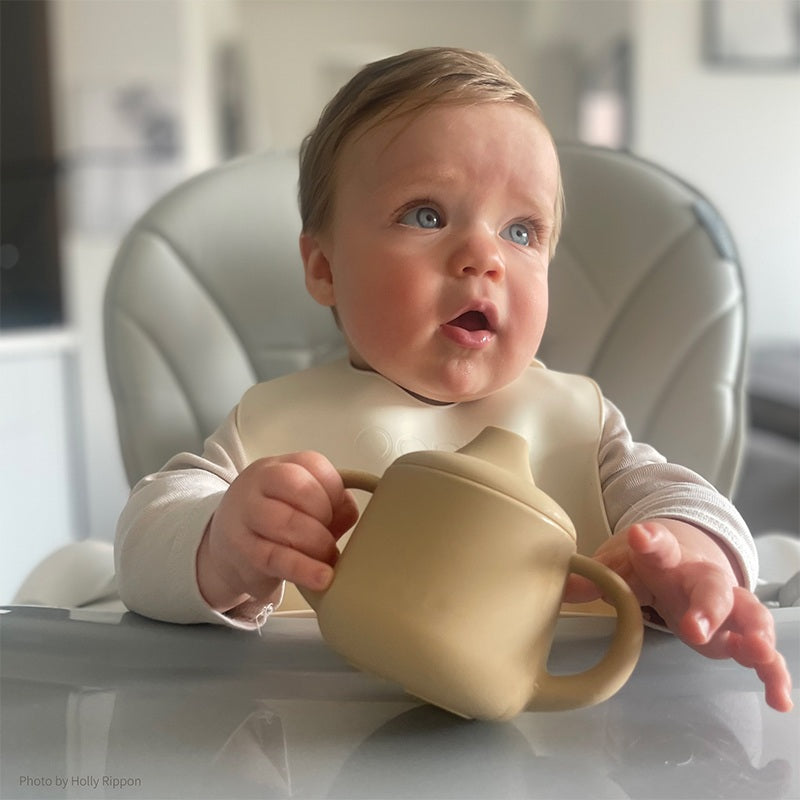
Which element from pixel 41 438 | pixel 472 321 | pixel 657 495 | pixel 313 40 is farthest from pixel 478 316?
pixel 313 40

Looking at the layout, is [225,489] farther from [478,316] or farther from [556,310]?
[556,310]

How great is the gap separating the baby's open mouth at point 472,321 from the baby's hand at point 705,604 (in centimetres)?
20

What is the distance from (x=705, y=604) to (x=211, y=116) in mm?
2889

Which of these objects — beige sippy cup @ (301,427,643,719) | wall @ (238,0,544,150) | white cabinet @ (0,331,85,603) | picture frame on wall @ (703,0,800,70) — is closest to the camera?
beige sippy cup @ (301,427,643,719)

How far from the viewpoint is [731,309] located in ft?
3.15

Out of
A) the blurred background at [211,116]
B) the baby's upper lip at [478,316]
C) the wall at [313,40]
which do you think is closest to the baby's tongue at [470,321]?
the baby's upper lip at [478,316]

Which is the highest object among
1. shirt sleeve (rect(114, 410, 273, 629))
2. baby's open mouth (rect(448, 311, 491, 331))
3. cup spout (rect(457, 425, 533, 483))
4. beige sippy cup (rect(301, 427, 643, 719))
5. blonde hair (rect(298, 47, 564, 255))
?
blonde hair (rect(298, 47, 564, 255))

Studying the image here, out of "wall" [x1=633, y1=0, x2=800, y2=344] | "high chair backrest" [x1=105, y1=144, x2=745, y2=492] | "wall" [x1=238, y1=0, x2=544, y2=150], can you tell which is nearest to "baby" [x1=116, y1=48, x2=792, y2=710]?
"high chair backrest" [x1=105, y1=144, x2=745, y2=492]

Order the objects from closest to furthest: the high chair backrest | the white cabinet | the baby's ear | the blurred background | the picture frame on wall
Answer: the baby's ear → the high chair backrest → the white cabinet → the blurred background → the picture frame on wall

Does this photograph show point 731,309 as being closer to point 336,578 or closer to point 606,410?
point 606,410

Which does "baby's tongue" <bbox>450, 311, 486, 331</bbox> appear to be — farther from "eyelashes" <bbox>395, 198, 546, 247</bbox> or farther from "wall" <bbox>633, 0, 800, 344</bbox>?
"wall" <bbox>633, 0, 800, 344</bbox>

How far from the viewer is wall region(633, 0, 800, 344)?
290cm

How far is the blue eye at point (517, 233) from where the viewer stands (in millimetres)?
649

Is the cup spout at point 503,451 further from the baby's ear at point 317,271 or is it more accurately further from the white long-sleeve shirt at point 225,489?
the baby's ear at point 317,271
